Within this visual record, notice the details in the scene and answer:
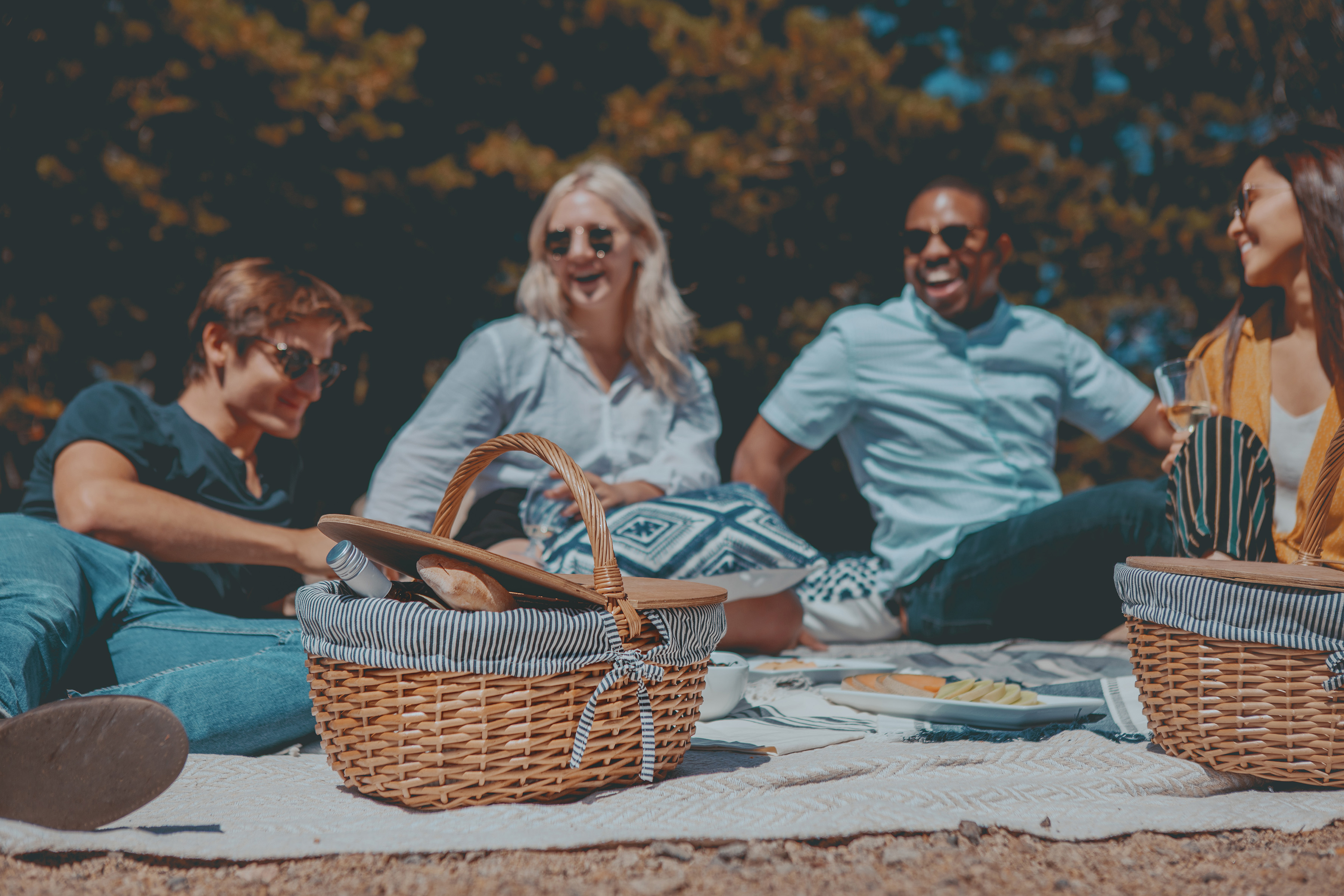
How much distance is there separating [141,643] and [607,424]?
153cm

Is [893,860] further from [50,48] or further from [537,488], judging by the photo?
[50,48]

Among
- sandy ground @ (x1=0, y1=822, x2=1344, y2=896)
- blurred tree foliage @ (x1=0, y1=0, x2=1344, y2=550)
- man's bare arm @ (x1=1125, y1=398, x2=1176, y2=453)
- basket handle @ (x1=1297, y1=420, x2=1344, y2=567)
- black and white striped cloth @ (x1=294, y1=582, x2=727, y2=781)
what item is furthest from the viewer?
blurred tree foliage @ (x1=0, y1=0, x2=1344, y2=550)

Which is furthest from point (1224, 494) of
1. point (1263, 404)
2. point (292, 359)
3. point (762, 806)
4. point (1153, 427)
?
point (292, 359)

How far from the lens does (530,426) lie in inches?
125

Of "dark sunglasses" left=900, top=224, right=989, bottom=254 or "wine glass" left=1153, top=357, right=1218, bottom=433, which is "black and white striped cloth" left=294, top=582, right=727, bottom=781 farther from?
"dark sunglasses" left=900, top=224, right=989, bottom=254

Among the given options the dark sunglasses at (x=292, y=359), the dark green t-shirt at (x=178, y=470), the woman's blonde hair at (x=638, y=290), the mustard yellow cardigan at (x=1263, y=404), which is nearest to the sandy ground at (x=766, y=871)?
the mustard yellow cardigan at (x=1263, y=404)

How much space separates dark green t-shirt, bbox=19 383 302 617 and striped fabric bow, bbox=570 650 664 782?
139 cm

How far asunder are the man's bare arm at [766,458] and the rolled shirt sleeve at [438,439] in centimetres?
94

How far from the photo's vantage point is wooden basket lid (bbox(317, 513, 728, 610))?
4.63ft

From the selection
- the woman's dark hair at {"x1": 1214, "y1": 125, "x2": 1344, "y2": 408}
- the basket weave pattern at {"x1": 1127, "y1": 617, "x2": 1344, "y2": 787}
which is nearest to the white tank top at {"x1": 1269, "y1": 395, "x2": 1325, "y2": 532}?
the woman's dark hair at {"x1": 1214, "y1": 125, "x2": 1344, "y2": 408}

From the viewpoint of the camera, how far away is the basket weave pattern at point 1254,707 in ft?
5.13

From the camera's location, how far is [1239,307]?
8.03 feet

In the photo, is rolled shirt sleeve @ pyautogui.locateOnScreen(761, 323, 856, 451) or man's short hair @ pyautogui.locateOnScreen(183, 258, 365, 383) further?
rolled shirt sleeve @ pyautogui.locateOnScreen(761, 323, 856, 451)

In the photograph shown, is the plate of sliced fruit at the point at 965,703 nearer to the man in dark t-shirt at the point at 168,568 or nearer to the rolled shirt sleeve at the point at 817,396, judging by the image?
the man in dark t-shirt at the point at 168,568
